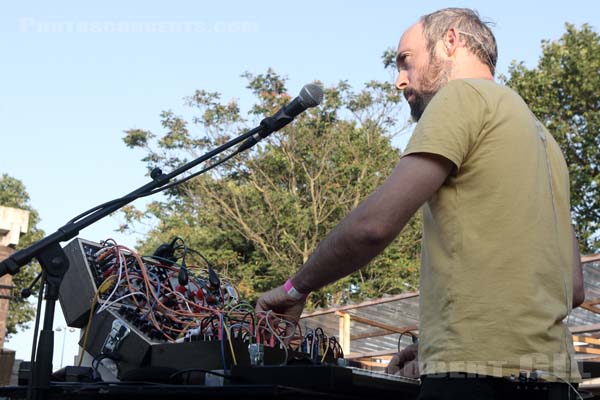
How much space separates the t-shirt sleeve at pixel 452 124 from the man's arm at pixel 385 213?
22 mm

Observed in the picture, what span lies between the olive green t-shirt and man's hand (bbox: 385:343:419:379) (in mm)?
674

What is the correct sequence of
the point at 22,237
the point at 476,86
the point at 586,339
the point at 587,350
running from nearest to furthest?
the point at 476,86 → the point at 586,339 → the point at 587,350 → the point at 22,237

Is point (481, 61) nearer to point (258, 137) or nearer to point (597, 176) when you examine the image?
point (258, 137)

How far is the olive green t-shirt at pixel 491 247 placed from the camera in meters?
1.68

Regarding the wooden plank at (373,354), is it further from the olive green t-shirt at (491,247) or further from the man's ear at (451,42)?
the olive green t-shirt at (491,247)

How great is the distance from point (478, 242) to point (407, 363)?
0.88 m

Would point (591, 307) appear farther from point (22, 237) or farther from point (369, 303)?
point (22, 237)

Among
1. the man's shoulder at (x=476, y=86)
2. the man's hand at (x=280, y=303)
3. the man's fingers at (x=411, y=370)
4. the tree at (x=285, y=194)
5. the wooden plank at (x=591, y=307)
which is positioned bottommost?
the man's fingers at (x=411, y=370)

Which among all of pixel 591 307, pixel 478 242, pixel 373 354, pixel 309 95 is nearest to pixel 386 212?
pixel 478 242

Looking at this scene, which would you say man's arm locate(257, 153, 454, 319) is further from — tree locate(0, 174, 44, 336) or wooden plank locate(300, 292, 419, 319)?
tree locate(0, 174, 44, 336)

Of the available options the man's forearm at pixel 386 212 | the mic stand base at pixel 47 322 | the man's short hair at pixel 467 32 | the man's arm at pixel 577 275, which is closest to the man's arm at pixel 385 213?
the man's forearm at pixel 386 212

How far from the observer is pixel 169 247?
3041mm

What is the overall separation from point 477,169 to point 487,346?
0.39 meters

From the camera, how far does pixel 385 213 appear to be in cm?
173
